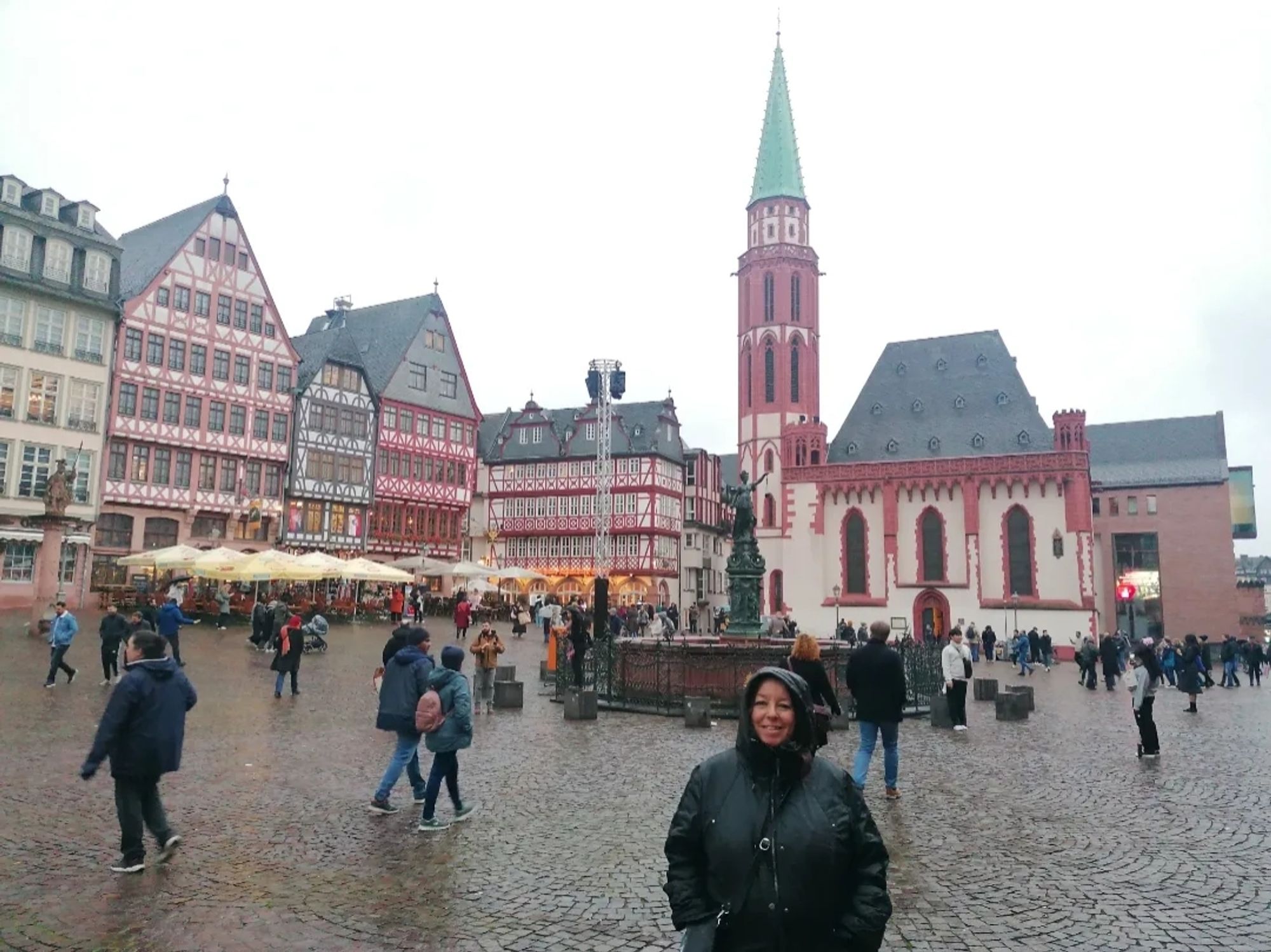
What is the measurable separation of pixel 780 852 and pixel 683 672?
1417 cm

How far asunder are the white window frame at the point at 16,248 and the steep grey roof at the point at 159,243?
13.5 ft

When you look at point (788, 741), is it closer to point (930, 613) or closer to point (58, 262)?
point (58, 262)

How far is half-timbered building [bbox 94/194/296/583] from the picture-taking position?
39438 mm

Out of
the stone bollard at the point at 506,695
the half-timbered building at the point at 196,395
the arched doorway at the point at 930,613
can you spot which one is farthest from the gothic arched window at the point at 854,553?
the stone bollard at the point at 506,695

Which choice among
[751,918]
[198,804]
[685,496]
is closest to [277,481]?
Answer: [685,496]

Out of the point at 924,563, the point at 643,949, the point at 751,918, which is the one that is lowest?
the point at 643,949

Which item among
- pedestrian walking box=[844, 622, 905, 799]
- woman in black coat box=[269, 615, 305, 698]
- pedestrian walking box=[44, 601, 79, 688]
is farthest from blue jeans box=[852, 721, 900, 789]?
pedestrian walking box=[44, 601, 79, 688]

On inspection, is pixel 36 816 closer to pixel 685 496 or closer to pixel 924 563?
pixel 924 563

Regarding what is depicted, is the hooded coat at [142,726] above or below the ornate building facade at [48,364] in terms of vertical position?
below

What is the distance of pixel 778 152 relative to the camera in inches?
2371

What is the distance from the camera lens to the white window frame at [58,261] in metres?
37.2

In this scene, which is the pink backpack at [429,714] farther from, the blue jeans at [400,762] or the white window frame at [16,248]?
the white window frame at [16,248]

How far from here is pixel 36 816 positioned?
803cm

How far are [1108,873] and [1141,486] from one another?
220 feet
